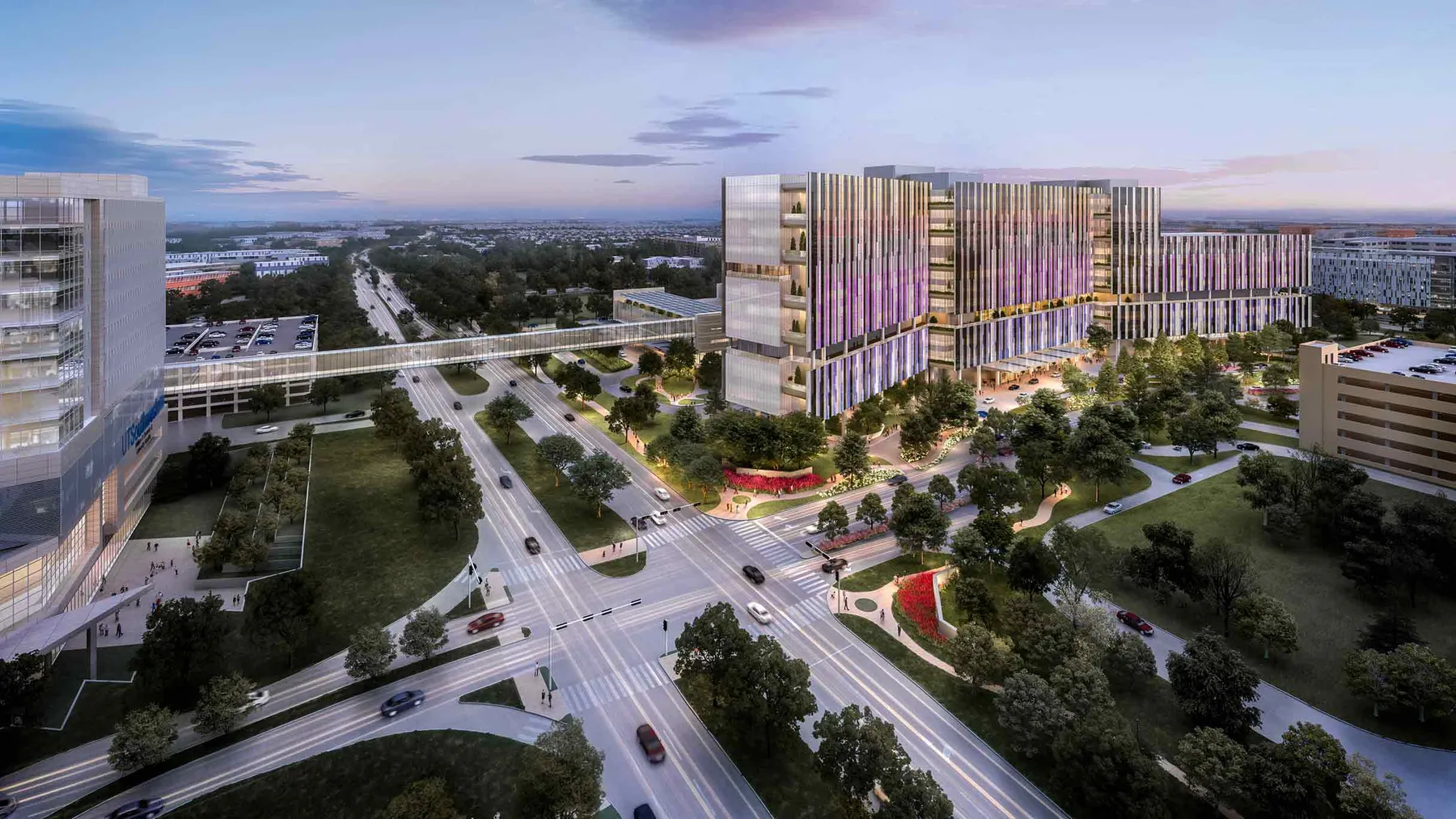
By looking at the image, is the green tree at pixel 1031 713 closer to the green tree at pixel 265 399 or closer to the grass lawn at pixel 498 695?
the grass lawn at pixel 498 695

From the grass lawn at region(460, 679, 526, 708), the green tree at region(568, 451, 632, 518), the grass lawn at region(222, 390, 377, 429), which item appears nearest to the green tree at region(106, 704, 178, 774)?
the grass lawn at region(460, 679, 526, 708)

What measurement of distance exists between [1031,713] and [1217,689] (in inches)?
383

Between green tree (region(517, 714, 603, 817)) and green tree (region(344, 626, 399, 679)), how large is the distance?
13639 millimetres

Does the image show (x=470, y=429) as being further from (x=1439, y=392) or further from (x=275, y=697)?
(x=1439, y=392)

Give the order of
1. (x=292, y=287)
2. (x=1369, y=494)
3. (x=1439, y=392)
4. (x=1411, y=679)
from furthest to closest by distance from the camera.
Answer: (x=292, y=287), (x=1439, y=392), (x=1369, y=494), (x=1411, y=679)

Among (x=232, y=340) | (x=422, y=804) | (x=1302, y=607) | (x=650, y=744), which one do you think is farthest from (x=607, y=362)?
(x=1302, y=607)

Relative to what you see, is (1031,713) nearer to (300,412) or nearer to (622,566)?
(622,566)

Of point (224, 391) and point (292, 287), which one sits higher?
point (292, 287)

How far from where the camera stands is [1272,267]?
408 feet

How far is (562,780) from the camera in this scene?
1151 inches

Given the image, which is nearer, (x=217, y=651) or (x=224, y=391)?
(x=217, y=651)

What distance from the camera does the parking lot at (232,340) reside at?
9088cm

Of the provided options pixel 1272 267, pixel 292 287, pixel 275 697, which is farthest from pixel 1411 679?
pixel 292 287

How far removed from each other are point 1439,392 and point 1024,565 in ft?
161
